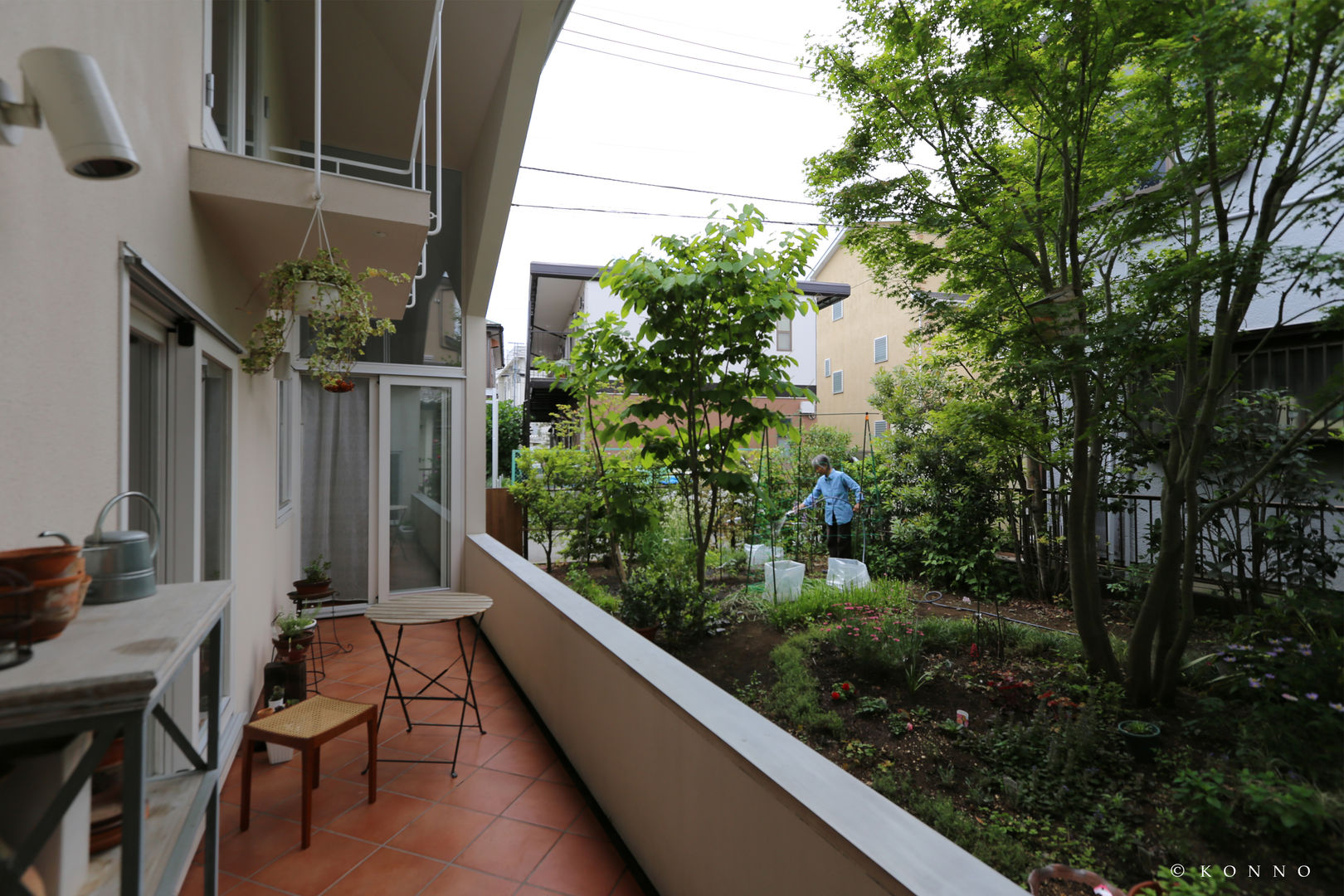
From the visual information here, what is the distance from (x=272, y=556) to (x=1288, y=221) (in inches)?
215

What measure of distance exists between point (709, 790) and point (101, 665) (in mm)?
1514

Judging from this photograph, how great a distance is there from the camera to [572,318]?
35.9 feet

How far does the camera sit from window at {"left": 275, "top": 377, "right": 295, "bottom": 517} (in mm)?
4789

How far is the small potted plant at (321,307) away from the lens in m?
2.78

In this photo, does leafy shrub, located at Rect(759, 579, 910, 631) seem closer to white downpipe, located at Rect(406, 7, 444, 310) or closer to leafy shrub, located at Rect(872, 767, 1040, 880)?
leafy shrub, located at Rect(872, 767, 1040, 880)

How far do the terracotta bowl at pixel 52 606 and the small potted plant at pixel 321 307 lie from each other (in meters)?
2.20

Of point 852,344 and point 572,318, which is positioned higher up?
point 852,344

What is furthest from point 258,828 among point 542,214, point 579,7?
point 542,214

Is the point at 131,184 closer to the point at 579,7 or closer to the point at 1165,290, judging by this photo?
the point at 1165,290

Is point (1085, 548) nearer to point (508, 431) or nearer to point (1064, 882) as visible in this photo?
point (1064, 882)

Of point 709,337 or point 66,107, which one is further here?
point 709,337

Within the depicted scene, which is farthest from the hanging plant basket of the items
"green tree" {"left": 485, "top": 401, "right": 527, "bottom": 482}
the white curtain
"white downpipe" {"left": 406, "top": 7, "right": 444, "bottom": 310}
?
"green tree" {"left": 485, "top": 401, "right": 527, "bottom": 482}

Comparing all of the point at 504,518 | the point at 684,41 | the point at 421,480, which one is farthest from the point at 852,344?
the point at 421,480

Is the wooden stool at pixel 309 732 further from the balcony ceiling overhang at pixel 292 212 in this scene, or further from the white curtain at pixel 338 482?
the white curtain at pixel 338 482
